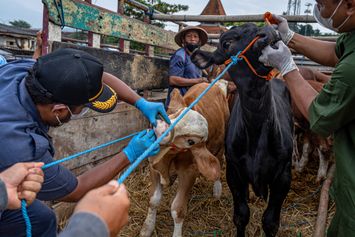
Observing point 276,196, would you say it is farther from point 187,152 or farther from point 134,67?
point 134,67

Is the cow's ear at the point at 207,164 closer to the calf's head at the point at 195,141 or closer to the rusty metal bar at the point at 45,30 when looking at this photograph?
the calf's head at the point at 195,141

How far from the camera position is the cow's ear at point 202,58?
10.1 ft

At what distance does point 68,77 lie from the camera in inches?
69.6

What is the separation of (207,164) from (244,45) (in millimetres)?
→ 977

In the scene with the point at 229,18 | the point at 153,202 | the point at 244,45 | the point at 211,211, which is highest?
the point at 229,18

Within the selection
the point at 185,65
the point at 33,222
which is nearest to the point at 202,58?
the point at 185,65

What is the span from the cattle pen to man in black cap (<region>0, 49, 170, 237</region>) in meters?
1.17

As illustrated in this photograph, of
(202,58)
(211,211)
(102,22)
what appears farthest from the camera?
(211,211)

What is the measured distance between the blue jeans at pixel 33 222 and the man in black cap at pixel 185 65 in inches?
102

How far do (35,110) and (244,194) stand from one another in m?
2.17

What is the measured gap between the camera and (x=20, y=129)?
169 cm

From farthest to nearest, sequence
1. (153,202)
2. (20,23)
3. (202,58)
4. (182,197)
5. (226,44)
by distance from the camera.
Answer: (20,23), (153,202), (182,197), (202,58), (226,44)

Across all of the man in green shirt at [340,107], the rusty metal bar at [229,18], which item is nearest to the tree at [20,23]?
the rusty metal bar at [229,18]

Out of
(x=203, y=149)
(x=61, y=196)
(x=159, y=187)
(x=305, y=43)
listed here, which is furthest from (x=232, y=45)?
(x=61, y=196)
